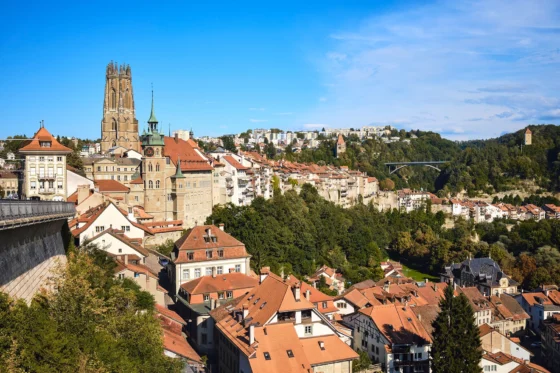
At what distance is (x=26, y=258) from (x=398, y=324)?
86.8 feet

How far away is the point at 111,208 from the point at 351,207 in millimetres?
60195

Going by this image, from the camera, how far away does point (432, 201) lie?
381 ft

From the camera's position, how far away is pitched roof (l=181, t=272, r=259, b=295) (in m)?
39.7

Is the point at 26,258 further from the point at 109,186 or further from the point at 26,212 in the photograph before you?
the point at 109,186

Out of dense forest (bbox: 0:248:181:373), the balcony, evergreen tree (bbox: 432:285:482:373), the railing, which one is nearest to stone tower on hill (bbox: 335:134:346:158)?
the balcony

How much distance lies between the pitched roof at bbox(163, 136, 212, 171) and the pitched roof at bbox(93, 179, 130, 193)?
5.49 m

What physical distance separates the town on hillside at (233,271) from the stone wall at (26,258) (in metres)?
0.13

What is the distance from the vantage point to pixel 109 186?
184 ft

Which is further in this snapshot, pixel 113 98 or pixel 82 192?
pixel 113 98

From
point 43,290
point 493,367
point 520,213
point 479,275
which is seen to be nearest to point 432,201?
point 520,213

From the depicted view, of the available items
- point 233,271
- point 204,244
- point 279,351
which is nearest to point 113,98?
point 204,244

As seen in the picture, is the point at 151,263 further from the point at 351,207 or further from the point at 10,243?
the point at 351,207

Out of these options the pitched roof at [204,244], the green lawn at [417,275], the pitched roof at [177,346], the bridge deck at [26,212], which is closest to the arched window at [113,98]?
the pitched roof at [204,244]

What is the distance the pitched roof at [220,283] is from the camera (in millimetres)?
39688
